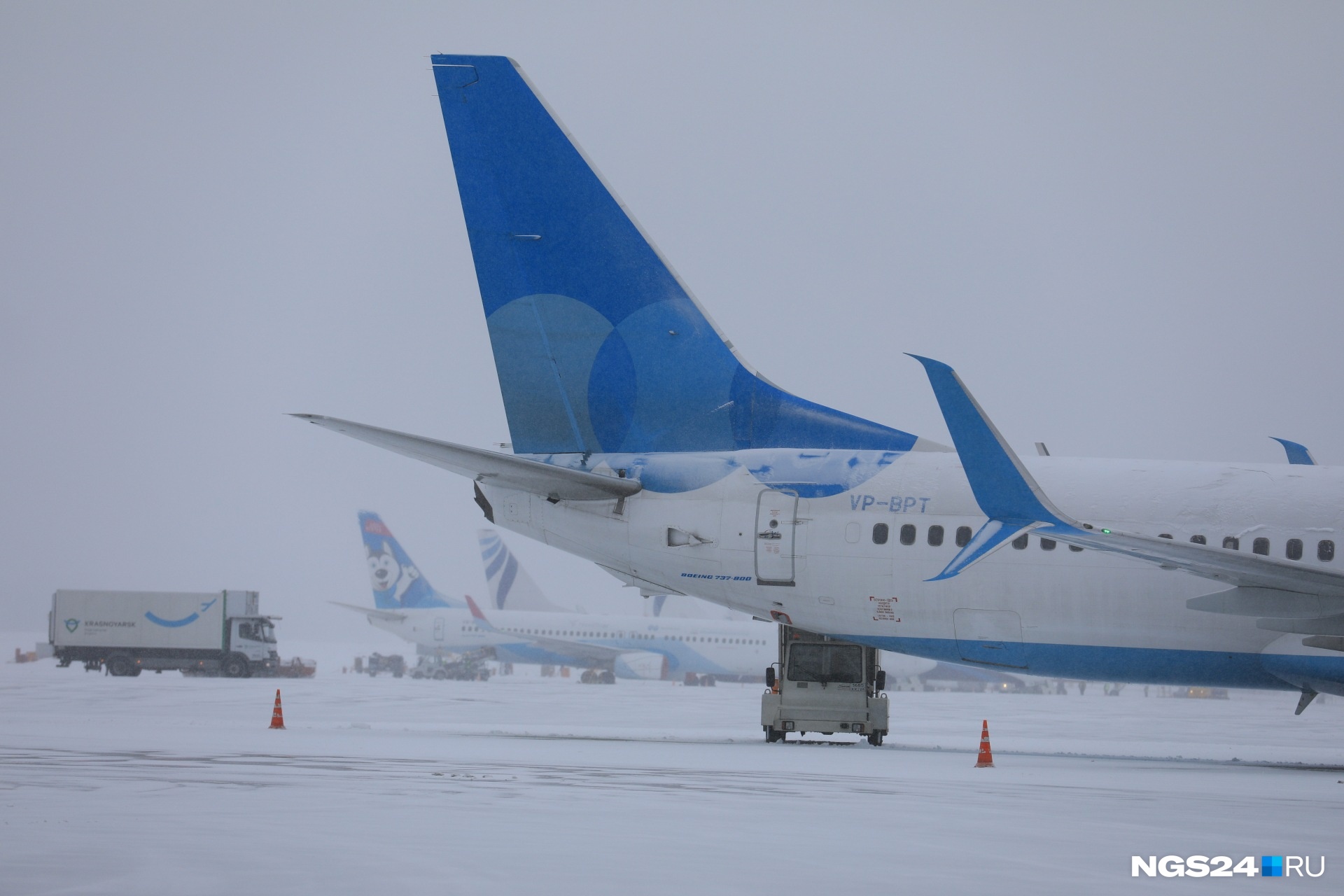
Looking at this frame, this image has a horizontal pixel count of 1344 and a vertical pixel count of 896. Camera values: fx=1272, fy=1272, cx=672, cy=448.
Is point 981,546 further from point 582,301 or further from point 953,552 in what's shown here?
Answer: point 582,301

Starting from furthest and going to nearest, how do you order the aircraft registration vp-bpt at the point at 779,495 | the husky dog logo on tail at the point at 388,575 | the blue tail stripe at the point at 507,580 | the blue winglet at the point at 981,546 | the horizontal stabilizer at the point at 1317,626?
the blue tail stripe at the point at 507,580
the husky dog logo on tail at the point at 388,575
the blue winglet at the point at 981,546
the aircraft registration vp-bpt at the point at 779,495
the horizontal stabilizer at the point at 1317,626

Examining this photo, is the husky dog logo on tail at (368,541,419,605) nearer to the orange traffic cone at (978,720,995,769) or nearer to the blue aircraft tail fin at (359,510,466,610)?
the blue aircraft tail fin at (359,510,466,610)

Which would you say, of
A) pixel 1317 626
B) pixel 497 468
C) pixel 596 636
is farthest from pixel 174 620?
pixel 1317 626

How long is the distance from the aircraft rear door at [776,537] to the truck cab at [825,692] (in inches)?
65.9

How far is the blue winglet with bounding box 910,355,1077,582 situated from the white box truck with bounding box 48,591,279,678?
136 feet

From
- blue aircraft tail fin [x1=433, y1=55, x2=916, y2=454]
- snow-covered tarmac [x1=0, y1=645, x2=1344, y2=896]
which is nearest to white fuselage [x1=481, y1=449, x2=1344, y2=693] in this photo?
blue aircraft tail fin [x1=433, y1=55, x2=916, y2=454]

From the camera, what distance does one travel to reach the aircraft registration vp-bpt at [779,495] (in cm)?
1622

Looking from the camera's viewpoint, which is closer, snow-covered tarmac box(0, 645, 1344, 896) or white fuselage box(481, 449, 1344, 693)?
snow-covered tarmac box(0, 645, 1344, 896)

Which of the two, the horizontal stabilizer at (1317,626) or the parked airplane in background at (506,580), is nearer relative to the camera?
the horizontal stabilizer at (1317,626)

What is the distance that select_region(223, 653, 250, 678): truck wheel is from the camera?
49750 millimetres

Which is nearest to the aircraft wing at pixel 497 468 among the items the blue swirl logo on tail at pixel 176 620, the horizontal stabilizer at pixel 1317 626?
the horizontal stabilizer at pixel 1317 626

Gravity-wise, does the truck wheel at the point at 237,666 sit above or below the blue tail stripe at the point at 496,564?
below

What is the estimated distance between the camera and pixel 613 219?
1845 centimetres

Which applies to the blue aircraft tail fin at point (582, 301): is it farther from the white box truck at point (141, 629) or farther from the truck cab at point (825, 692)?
the white box truck at point (141, 629)
